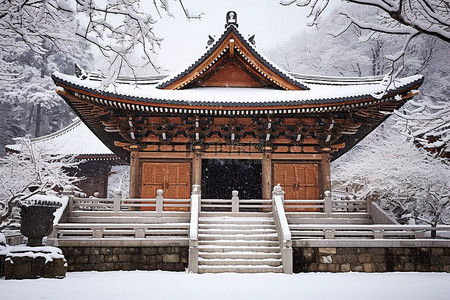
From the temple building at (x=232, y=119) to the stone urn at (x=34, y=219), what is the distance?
16.0ft

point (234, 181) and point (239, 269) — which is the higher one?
point (234, 181)

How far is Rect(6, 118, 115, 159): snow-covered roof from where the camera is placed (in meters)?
21.1

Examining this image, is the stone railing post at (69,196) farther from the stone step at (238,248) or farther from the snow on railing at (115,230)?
the stone step at (238,248)

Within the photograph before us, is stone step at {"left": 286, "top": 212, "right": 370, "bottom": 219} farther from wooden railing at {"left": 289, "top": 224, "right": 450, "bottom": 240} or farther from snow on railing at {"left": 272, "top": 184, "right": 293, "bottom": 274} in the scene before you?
wooden railing at {"left": 289, "top": 224, "right": 450, "bottom": 240}

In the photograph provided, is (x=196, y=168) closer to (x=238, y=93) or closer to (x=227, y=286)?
(x=238, y=93)

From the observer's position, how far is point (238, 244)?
1092 centimetres

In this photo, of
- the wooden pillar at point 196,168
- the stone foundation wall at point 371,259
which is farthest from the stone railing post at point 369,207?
the wooden pillar at point 196,168

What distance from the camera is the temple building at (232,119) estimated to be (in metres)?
13.1

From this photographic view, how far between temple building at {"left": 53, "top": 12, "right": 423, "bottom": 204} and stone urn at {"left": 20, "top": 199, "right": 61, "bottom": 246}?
4.89 m

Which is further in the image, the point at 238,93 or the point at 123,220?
the point at 238,93

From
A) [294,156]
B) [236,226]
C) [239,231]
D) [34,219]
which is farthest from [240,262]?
[294,156]

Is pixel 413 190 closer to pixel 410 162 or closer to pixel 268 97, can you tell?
pixel 410 162

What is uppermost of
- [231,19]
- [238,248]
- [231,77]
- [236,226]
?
[231,19]

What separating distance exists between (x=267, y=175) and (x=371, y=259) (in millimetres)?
5272
